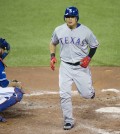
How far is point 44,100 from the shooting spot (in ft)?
26.6

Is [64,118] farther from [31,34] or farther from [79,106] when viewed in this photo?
[31,34]

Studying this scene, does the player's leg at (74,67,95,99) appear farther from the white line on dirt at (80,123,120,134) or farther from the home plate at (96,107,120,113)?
the home plate at (96,107,120,113)

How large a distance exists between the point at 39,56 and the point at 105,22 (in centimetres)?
418

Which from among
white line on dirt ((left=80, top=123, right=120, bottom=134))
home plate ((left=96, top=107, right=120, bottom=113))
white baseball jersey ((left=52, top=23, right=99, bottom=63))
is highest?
white baseball jersey ((left=52, top=23, right=99, bottom=63))

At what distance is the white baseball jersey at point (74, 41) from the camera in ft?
21.5

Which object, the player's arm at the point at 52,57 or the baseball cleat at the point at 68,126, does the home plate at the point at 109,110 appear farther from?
the player's arm at the point at 52,57

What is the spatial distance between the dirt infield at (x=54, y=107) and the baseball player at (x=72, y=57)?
0.40 m

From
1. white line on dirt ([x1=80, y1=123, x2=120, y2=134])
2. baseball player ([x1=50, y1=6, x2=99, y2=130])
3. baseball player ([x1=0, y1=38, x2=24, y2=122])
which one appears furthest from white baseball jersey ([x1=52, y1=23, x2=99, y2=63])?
white line on dirt ([x1=80, y1=123, x2=120, y2=134])

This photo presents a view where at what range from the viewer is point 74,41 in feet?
21.5

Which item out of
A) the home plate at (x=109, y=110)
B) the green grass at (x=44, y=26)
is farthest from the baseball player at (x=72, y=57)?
the green grass at (x=44, y=26)

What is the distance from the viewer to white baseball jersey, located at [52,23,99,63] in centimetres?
657

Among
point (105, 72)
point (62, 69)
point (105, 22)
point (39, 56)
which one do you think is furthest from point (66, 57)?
point (105, 22)

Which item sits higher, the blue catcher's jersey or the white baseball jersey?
the white baseball jersey

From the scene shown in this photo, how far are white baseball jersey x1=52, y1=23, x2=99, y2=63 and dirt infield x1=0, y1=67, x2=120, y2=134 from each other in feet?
3.50
